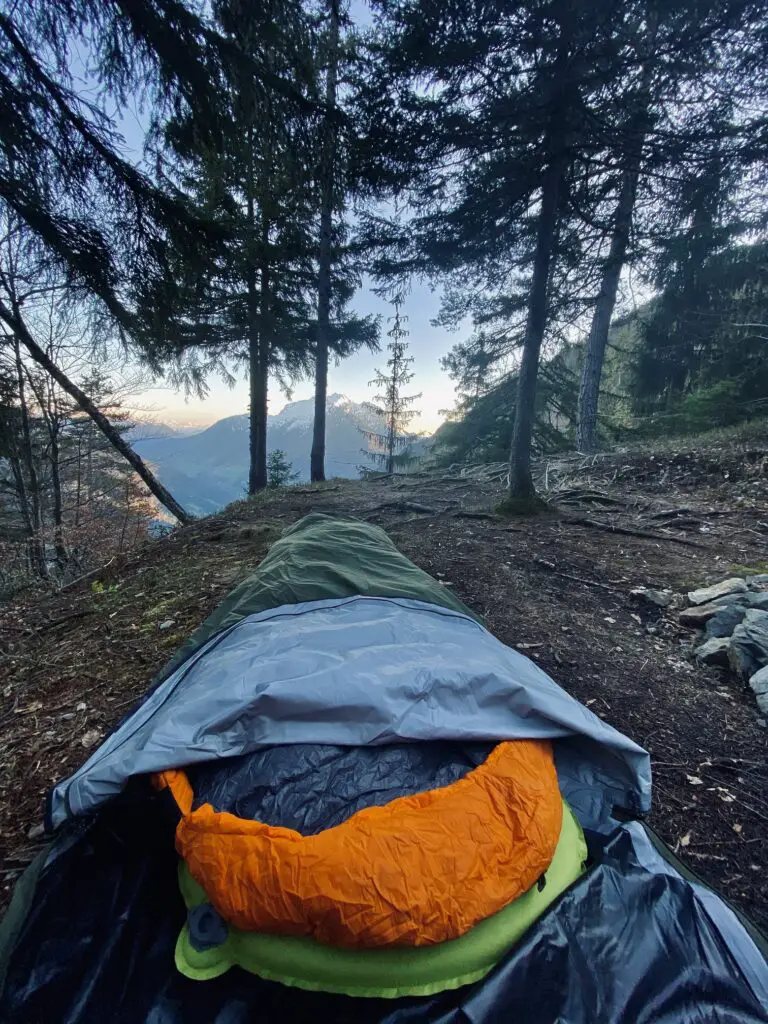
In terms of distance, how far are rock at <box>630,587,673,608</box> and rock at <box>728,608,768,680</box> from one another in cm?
64

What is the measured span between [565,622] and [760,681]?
1.04 metres

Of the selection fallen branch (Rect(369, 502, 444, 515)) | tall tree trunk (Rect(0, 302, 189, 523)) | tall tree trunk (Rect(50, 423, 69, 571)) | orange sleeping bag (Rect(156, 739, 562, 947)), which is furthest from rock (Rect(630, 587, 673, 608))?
tall tree trunk (Rect(50, 423, 69, 571))

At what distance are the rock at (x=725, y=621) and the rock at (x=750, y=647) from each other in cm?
16

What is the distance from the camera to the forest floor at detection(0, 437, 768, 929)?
1.59m

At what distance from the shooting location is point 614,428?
34.9 ft

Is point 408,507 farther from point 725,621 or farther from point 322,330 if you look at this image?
point 322,330

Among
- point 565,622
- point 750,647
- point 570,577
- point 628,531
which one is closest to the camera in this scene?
point 750,647

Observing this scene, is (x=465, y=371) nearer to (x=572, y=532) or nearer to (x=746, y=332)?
(x=746, y=332)

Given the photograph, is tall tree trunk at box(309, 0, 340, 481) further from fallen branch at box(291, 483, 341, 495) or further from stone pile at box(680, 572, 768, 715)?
stone pile at box(680, 572, 768, 715)

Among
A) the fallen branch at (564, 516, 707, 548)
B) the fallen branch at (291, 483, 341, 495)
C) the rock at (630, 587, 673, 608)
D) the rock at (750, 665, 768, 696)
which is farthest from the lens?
the fallen branch at (291, 483, 341, 495)

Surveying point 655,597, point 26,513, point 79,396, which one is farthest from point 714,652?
point 26,513

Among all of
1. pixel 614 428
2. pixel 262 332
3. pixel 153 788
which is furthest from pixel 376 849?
pixel 614 428

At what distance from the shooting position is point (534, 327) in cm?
482

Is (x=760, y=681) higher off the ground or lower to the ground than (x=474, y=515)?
lower
